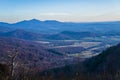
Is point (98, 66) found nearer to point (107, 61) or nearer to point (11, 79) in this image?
point (107, 61)

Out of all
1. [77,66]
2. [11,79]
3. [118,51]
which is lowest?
[77,66]

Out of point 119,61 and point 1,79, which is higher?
point 1,79

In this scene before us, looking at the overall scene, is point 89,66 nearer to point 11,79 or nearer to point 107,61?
point 107,61

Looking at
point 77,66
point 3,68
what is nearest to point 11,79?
point 3,68

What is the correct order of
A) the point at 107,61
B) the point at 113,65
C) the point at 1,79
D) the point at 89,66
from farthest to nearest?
the point at 89,66, the point at 107,61, the point at 113,65, the point at 1,79

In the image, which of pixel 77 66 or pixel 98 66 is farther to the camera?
pixel 77 66

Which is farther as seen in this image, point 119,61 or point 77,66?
point 77,66

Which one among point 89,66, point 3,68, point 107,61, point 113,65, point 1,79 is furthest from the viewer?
point 89,66

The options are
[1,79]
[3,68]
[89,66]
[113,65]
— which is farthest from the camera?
[89,66]

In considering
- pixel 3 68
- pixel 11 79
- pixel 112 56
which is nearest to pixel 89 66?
pixel 112 56
